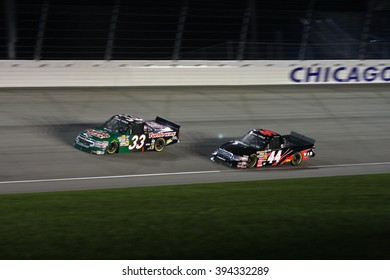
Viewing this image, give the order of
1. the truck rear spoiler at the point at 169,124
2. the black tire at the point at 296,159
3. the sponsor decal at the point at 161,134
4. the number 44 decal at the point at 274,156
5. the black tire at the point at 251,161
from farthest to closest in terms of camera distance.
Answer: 1. the truck rear spoiler at the point at 169,124
2. the sponsor decal at the point at 161,134
3. the black tire at the point at 296,159
4. the number 44 decal at the point at 274,156
5. the black tire at the point at 251,161

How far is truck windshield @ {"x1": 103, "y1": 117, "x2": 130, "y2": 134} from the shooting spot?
18859 millimetres

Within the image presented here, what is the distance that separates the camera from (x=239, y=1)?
29781 millimetres

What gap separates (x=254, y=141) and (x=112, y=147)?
357cm

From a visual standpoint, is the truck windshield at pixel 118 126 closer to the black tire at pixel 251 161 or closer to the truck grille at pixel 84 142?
the truck grille at pixel 84 142

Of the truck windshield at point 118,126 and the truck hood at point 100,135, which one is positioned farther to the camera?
the truck windshield at point 118,126

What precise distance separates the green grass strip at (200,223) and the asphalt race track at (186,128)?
2.01 m

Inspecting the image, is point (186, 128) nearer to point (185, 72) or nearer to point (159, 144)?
point (159, 144)

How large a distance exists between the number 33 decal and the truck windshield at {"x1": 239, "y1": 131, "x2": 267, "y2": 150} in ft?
8.41

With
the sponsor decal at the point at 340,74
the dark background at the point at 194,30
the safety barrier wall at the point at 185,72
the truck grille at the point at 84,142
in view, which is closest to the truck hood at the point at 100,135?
the truck grille at the point at 84,142

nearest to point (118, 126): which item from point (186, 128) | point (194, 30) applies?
point (186, 128)

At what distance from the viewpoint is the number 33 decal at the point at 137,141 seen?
18.9 metres

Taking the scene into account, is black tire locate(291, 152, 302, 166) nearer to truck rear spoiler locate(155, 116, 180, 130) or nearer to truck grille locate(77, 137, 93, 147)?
truck rear spoiler locate(155, 116, 180, 130)
